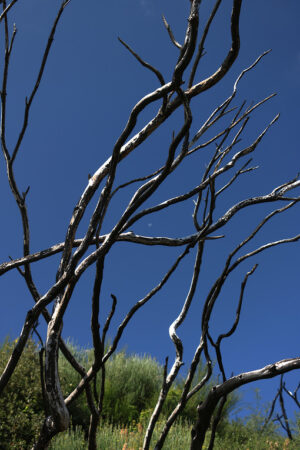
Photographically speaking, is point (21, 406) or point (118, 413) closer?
point (21, 406)

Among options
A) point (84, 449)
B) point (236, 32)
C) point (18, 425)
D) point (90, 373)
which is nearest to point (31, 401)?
point (18, 425)

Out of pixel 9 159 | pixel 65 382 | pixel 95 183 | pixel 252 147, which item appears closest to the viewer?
pixel 95 183

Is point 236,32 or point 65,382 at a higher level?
point 65,382

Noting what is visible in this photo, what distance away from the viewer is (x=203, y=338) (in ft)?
4.04

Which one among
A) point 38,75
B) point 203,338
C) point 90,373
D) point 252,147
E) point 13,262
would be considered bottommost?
point 90,373

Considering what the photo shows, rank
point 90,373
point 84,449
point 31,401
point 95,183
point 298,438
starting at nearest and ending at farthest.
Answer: point 90,373 → point 95,183 → point 298,438 → point 84,449 → point 31,401

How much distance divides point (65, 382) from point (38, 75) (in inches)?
228

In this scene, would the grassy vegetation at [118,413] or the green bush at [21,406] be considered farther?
the green bush at [21,406]

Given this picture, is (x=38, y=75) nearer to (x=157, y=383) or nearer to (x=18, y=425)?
(x=18, y=425)

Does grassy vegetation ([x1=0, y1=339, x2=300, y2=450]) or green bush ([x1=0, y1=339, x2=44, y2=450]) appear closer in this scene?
grassy vegetation ([x1=0, y1=339, x2=300, y2=450])

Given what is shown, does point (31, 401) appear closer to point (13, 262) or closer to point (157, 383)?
point (157, 383)

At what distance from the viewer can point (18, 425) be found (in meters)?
5.32

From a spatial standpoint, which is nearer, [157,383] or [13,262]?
[13,262]

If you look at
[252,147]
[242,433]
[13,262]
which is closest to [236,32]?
[252,147]
